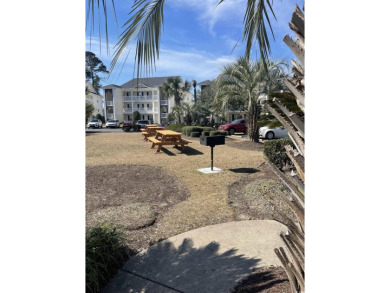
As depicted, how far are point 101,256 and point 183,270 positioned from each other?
0.94 metres

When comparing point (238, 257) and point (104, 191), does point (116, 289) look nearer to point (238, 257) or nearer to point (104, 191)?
point (238, 257)

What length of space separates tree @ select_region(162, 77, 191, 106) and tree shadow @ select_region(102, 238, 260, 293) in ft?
126

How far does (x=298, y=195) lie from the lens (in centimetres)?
148

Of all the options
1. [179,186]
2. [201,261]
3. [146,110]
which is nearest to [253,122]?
[179,186]

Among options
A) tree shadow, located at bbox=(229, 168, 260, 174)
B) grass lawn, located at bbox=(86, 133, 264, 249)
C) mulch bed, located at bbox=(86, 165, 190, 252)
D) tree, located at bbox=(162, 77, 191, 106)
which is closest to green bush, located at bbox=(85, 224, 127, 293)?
mulch bed, located at bbox=(86, 165, 190, 252)

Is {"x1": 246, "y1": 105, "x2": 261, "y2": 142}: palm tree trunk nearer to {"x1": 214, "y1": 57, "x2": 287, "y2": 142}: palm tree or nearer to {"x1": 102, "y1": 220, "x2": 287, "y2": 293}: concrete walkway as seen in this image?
{"x1": 214, "y1": 57, "x2": 287, "y2": 142}: palm tree

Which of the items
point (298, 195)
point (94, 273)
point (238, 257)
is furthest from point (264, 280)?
point (94, 273)
